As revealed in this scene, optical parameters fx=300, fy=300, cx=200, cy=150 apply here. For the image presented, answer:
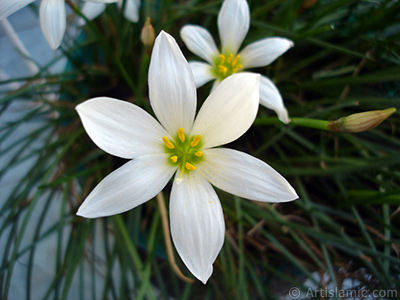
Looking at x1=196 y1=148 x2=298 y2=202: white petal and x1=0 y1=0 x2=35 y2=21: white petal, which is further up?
x1=0 y1=0 x2=35 y2=21: white petal

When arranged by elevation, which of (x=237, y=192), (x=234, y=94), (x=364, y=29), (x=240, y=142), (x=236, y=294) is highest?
(x=364, y=29)

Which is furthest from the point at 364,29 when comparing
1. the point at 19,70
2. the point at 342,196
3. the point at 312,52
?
the point at 19,70

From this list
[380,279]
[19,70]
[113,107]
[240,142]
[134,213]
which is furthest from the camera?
[19,70]

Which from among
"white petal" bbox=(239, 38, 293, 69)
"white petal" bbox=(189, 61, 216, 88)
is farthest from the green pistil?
"white petal" bbox=(239, 38, 293, 69)

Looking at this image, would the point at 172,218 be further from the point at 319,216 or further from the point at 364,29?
the point at 364,29

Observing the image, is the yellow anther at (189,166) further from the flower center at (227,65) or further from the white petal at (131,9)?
the white petal at (131,9)

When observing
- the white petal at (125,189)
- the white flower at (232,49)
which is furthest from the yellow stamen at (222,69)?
the white petal at (125,189)

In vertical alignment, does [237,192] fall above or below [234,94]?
below

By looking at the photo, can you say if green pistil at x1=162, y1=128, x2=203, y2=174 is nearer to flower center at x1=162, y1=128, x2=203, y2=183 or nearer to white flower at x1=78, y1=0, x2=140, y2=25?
flower center at x1=162, y1=128, x2=203, y2=183
